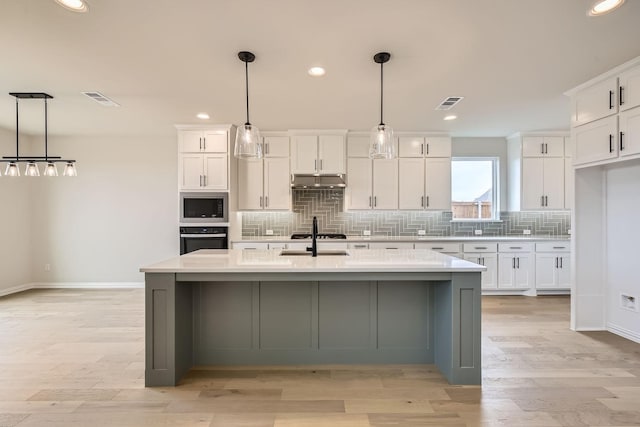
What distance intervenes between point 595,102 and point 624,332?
234cm

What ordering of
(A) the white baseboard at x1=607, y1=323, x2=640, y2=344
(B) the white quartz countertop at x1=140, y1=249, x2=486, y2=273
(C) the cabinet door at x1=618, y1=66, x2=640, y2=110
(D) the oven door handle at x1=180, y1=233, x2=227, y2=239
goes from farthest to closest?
1. (D) the oven door handle at x1=180, y1=233, x2=227, y2=239
2. (A) the white baseboard at x1=607, y1=323, x2=640, y2=344
3. (C) the cabinet door at x1=618, y1=66, x2=640, y2=110
4. (B) the white quartz countertop at x1=140, y1=249, x2=486, y2=273

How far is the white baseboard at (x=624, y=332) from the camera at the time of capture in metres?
3.26

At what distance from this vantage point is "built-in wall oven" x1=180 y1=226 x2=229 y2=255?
190 inches

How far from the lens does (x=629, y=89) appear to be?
2.95m

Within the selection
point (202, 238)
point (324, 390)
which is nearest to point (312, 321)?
point (324, 390)

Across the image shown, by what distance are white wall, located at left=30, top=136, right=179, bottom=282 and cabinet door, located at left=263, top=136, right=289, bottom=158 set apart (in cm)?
167

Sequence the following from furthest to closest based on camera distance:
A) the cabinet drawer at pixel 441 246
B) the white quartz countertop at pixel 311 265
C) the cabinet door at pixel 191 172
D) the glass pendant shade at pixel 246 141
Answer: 1. the cabinet drawer at pixel 441 246
2. the cabinet door at pixel 191 172
3. the glass pendant shade at pixel 246 141
4. the white quartz countertop at pixel 311 265

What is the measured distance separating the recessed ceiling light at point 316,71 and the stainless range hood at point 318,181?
2137 millimetres

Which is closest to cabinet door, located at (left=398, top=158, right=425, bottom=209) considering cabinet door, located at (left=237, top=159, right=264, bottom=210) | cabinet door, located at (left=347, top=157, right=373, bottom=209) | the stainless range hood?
cabinet door, located at (left=347, top=157, right=373, bottom=209)

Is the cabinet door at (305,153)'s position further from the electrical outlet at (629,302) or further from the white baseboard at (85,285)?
the electrical outlet at (629,302)

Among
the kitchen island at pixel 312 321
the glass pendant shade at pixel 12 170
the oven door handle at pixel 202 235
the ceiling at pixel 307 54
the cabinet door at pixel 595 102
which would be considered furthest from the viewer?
the oven door handle at pixel 202 235

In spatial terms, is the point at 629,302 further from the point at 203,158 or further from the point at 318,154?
the point at 203,158

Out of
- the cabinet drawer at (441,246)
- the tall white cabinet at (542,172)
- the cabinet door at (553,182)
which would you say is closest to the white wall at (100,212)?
the cabinet drawer at (441,246)

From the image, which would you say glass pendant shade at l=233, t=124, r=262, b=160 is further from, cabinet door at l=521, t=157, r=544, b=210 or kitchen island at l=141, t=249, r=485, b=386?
cabinet door at l=521, t=157, r=544, b=210
